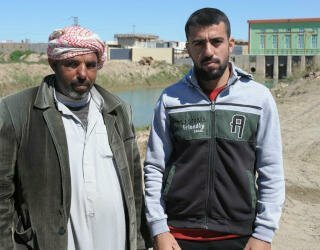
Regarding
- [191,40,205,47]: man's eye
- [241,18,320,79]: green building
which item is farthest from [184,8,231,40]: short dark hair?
[241,18,320,79]: green building

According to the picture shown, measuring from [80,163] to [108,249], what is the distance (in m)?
0.42

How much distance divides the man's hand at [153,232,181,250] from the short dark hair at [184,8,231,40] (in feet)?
2.92

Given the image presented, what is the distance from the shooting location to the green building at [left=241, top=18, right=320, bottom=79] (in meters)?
50.4

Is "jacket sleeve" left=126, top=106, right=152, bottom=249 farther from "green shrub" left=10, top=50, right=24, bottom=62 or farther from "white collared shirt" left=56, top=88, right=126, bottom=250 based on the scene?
"green shrub" left=10, top=50, right=24, bottom=62

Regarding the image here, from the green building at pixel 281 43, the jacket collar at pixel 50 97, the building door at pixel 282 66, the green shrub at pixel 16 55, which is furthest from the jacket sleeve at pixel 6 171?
the building door at pixel 282 66

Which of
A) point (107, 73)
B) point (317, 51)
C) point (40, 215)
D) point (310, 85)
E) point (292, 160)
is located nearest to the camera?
point (40, 215)

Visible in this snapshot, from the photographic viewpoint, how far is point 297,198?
Answer: 599 cm

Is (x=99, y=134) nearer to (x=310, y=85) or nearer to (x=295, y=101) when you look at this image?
(x=295, y=101)

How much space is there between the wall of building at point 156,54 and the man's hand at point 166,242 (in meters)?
49.5

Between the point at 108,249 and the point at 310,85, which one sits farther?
the point at 310,85

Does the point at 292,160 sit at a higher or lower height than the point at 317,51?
lower

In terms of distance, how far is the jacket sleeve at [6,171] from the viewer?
2.13m

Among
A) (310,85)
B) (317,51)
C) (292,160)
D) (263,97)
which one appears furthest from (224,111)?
(317,51)

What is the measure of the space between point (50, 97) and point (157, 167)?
564 millimetres
